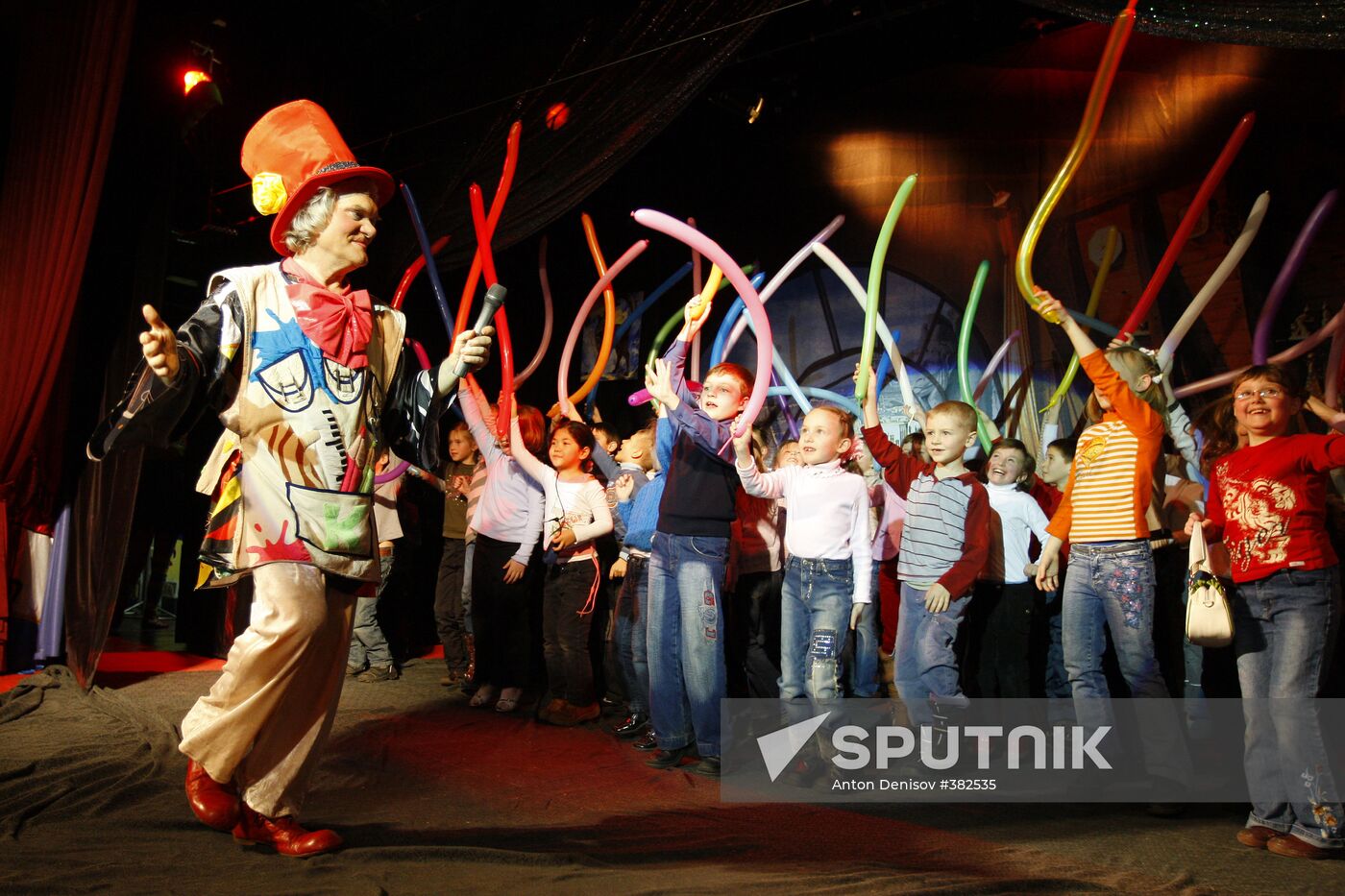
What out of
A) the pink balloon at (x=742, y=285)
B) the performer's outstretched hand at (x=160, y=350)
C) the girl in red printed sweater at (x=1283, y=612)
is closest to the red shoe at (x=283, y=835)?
the performer's outstretched hand at (x=160, y=350)

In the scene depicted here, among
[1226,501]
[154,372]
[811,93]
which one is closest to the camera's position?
[154,372]

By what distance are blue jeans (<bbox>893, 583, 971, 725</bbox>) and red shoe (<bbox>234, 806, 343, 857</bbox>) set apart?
2.14 meters

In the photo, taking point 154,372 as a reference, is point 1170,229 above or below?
above

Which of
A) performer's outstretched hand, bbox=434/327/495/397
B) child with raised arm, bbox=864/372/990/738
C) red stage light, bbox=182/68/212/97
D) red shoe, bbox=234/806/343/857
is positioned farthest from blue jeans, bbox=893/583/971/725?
red stage light, bbox=182/68/212/97

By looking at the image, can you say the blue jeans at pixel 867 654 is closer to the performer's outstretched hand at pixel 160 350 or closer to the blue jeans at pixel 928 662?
the blue jeans at pixel 928 662

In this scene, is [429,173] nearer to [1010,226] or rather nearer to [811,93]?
[811,93]

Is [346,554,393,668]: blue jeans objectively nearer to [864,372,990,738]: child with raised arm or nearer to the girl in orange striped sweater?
[864,372,990,738]: child with raised arm

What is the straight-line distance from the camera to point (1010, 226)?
6031 mm

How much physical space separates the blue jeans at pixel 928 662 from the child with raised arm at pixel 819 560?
261mm

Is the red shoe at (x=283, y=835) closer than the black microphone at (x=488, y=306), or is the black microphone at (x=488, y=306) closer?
the red shoe at (x=283, y=835)

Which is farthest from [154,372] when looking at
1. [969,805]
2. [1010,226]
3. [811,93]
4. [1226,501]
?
[811,93]

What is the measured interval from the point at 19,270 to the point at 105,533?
139 cm

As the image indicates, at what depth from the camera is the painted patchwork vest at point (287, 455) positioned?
2.23m

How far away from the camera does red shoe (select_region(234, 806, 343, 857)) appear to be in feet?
7.24
